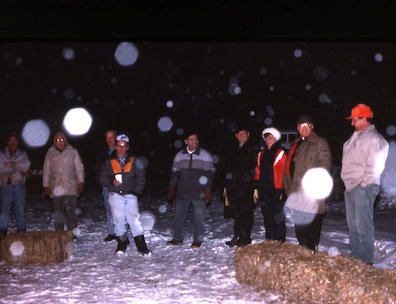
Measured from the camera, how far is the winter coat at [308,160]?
7770mm

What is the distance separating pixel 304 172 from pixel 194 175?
9.24 ft

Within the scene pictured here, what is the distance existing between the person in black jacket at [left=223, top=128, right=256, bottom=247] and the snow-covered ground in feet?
1.43

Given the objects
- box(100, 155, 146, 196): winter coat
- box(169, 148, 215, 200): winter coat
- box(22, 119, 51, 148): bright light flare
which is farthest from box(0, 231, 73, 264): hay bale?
box(22, 119, 51, 148): bright light flare

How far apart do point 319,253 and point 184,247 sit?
3.64 metres

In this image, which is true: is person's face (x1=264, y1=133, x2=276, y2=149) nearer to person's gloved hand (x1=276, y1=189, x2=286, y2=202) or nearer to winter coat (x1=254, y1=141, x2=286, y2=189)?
winter coat (x1=254, y1=141, x2=286, y2=189)

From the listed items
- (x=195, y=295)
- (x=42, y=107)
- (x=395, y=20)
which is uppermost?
(x=42, y=107)

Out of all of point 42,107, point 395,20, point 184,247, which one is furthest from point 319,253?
point 42,107

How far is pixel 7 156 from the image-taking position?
35.8 ft

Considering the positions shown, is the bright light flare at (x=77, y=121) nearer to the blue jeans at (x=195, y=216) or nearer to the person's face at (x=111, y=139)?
the person's face at (x=111, y=139)

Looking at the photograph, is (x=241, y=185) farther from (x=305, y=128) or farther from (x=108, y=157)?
(x=108, y=157)

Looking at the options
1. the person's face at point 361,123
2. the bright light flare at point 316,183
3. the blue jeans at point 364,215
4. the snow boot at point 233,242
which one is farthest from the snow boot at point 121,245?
the person's face at point 361,123

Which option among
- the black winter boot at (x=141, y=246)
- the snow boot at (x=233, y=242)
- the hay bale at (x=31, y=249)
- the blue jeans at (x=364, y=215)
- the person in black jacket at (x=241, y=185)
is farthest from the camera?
the snow boot at (x=233, y=242)

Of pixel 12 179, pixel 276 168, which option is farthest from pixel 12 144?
pixel 276 168

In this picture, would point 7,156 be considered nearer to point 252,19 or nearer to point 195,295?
point 195,295
